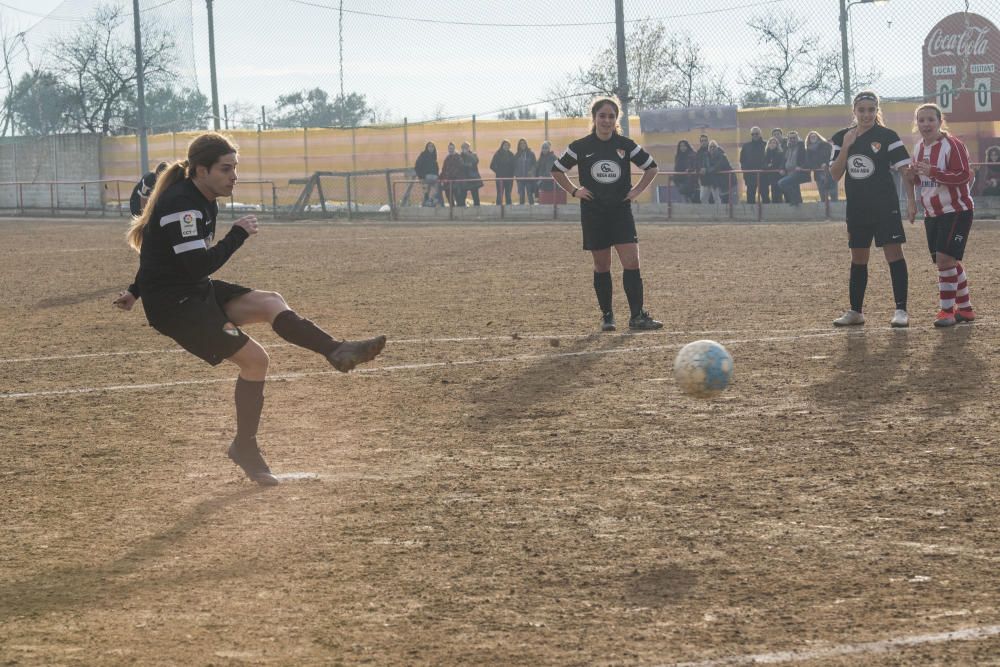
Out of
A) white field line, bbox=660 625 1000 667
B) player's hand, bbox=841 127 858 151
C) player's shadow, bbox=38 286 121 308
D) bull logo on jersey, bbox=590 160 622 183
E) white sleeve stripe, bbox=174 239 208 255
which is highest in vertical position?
player's hand, bbox=841 127 858 151

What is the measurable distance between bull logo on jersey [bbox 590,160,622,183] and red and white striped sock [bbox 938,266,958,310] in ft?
8.43

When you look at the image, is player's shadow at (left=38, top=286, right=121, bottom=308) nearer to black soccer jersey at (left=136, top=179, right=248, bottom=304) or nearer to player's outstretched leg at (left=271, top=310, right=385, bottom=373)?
black soccer jersey at (left=136, top=179, right=248, bottom=304)

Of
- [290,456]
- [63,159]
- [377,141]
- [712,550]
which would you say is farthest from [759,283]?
[63,159]

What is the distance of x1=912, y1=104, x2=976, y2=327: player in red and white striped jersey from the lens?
33.9 ft

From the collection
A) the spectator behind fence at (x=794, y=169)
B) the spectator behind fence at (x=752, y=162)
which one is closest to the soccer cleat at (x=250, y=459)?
the spectator behind fence at (x=794, y=169)

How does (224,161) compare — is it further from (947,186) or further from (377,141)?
(377,141)

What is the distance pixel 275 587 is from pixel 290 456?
2195 millimetres

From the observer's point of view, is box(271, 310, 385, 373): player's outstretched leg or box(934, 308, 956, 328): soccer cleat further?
box(934, 308, 956, 328): soccer cleat

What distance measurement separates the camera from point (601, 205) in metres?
10.9

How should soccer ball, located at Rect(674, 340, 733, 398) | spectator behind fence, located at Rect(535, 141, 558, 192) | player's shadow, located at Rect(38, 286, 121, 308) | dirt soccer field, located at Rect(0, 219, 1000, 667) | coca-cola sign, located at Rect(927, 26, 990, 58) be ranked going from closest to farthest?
dirt soccer field, located at Rect(0, 219, 1000, 667)
soccer ball, located at Rect(674, 340, 733, 398)
player's shadow, located at Rect(38, 286, 121, 308)
coca-cola sign, located at Rect(927, 26, 990, 58)
spectator behind fence, located at Rect(535, 141, 558, 192)

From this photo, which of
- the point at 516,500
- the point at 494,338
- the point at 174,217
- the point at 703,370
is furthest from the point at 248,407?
the point at 494,338

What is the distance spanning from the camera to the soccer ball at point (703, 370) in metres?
7.23

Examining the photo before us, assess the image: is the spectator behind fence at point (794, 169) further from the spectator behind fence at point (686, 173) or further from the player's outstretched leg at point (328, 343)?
the player's outstretched leg at point (328, 343)

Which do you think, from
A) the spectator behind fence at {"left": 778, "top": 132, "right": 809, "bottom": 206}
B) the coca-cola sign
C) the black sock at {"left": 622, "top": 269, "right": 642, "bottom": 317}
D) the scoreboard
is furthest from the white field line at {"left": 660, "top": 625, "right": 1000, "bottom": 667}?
the coca-cola sign
